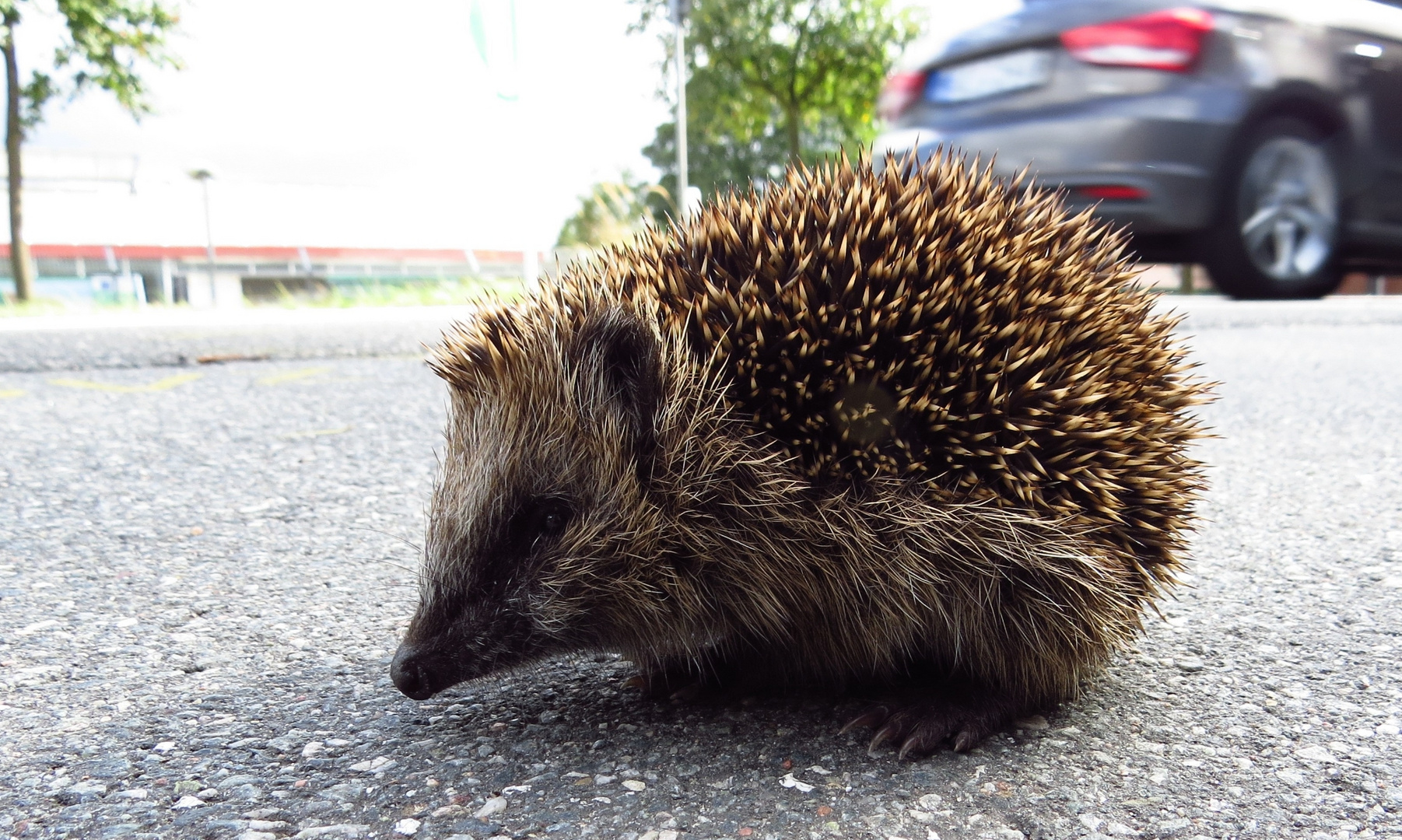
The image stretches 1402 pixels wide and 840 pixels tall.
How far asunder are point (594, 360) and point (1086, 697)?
1300mm

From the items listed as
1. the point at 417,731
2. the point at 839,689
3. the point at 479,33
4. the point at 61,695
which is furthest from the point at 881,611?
the point at 479,33

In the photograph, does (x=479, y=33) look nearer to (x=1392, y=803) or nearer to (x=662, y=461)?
(x=662, y=461)

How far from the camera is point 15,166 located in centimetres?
2148

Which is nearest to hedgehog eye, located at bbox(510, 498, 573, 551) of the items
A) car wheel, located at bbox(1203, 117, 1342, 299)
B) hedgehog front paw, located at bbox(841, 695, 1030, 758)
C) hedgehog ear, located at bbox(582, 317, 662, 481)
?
hedgehog ear, located at bbox(582, 317, 662, 481)

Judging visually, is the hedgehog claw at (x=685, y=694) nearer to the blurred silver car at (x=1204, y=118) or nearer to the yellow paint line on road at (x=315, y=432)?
the yellow paint line on road at (x=315, y=432)

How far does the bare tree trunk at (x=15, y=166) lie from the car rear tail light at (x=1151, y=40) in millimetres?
20631

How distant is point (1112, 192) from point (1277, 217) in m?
1.55

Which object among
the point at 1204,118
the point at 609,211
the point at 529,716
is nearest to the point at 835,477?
the point at 529,716

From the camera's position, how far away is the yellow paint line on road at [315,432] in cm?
483

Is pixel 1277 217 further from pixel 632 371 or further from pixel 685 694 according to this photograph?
pixel 685 694

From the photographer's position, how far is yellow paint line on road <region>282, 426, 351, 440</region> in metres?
4.83

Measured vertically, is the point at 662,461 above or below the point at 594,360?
below

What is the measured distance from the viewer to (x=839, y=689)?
225 centimetres

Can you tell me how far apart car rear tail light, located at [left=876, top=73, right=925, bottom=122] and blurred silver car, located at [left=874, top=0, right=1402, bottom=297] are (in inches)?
0.7
